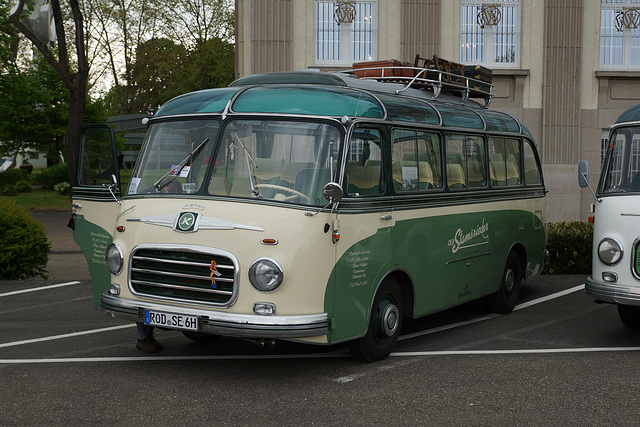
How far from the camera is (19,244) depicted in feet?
40.7

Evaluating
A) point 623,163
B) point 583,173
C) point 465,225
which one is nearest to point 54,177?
point 465,225

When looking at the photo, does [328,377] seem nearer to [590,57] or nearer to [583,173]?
[583,173]

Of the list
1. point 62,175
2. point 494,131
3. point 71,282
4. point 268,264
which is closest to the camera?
point 268,264

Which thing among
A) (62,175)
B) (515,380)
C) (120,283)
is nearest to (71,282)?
(120,283)

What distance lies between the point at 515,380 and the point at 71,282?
7.74 m

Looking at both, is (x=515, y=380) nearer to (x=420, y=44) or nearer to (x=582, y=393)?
(x=582, y=393)

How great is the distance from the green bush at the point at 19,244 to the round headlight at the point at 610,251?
27.5 ft

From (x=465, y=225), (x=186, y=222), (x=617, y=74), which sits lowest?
(x=465, y=225)

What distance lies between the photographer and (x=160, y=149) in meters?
7.61

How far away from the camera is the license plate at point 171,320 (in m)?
6.68

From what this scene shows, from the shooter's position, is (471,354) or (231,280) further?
(471,354)

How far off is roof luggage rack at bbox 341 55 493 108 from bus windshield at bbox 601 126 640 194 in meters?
2.02

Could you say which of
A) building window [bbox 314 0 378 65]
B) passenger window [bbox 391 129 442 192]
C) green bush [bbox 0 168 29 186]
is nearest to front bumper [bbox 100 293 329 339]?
passenger window [bbox 391 129 442 192]

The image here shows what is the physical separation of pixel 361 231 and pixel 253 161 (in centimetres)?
113
